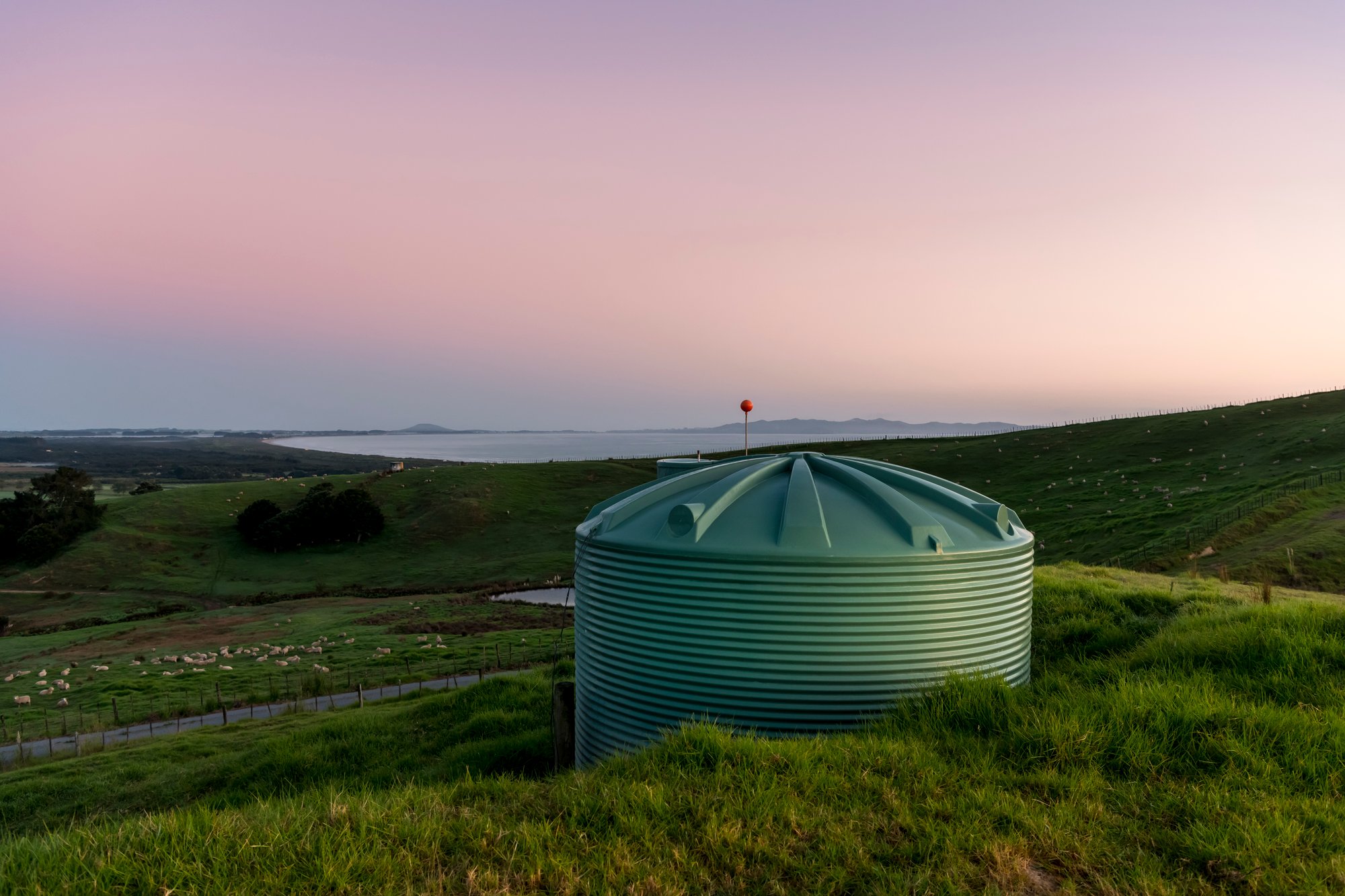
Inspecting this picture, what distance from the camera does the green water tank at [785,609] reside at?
7.33m

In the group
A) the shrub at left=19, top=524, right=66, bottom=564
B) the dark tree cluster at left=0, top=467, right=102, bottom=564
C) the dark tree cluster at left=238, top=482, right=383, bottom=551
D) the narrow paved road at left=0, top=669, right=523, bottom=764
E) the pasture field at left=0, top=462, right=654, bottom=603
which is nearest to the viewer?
the narrow paved road at left=0, top=669, right=523, bottom=764

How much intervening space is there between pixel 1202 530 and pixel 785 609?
2991cm

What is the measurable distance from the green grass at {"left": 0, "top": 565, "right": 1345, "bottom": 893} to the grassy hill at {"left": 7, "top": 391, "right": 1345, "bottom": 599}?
28237 mm

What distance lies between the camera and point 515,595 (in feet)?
160

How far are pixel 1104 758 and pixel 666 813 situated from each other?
384cm

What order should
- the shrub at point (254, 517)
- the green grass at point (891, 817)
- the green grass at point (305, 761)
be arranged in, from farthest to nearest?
the shrub at point (254, 517), the green grass at point (305, 761), the green grass at point (891, 817)

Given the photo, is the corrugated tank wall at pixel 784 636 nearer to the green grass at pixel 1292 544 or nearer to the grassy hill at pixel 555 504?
the green grass at pixel 1292 544

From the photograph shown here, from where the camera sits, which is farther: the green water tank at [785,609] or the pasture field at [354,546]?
the pasture field at [354,546]

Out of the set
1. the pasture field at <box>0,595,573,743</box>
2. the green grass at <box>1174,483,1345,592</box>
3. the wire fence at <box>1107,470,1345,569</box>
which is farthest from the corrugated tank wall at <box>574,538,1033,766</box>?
the wire fence at <box>1107,470,1345,569</box>

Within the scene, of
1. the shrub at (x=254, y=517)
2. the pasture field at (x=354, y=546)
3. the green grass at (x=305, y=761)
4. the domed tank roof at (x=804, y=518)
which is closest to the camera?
the domed tank roof at (x=804, y=518)

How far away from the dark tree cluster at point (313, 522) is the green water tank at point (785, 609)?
200ft

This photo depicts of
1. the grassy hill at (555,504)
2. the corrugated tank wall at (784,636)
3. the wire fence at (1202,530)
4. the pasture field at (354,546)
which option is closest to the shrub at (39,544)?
the pasture field at (354,546)

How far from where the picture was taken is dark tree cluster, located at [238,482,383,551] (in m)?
61.7

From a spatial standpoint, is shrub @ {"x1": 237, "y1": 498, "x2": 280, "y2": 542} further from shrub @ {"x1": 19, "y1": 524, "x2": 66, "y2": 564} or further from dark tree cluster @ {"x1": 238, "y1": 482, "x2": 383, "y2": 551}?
shrub @ {"x1": 19, "y1": 524, "x2": 66, "y2": 564}
